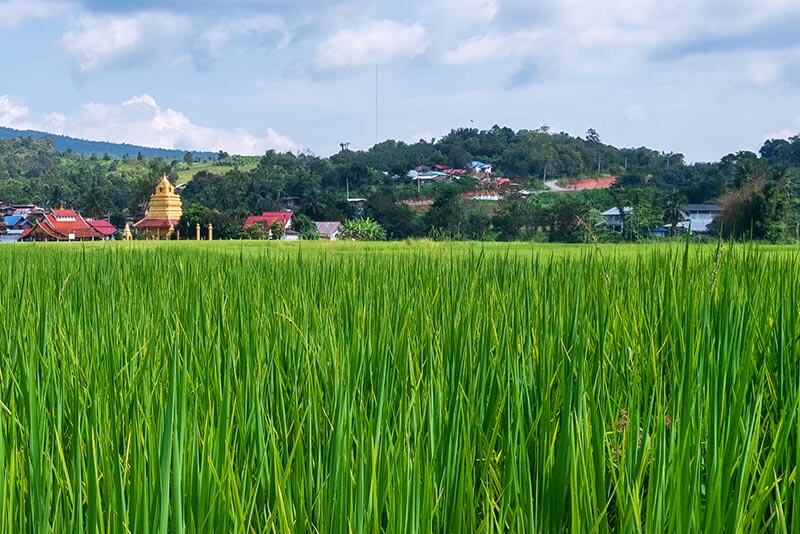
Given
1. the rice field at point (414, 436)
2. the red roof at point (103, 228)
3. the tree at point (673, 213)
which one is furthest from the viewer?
the red roof at point (103, 228)

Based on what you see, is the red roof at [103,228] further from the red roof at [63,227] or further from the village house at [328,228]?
the village house at [328,228]

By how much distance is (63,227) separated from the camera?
50.2 meters

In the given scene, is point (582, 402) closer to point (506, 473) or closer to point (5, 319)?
point (506, 473)

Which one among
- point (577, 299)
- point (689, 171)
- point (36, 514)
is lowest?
point (36, 514)

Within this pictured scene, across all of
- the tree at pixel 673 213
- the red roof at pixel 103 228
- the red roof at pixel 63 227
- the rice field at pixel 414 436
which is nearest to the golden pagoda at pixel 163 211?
the red roof at pixel 63 227

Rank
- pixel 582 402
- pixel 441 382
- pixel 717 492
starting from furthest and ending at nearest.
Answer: pixel 441 382
pixel 582 402
pixel 717 492

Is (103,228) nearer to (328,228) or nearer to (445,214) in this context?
(328,228)

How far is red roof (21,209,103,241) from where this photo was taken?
161ft

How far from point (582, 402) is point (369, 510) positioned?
0.34 m

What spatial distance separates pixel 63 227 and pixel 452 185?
26490mm

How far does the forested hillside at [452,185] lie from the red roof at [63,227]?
6977 millimetres

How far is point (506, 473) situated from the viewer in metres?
0.89

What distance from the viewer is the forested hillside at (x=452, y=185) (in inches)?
1344

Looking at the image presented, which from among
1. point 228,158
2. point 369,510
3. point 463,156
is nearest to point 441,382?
point 369,510
